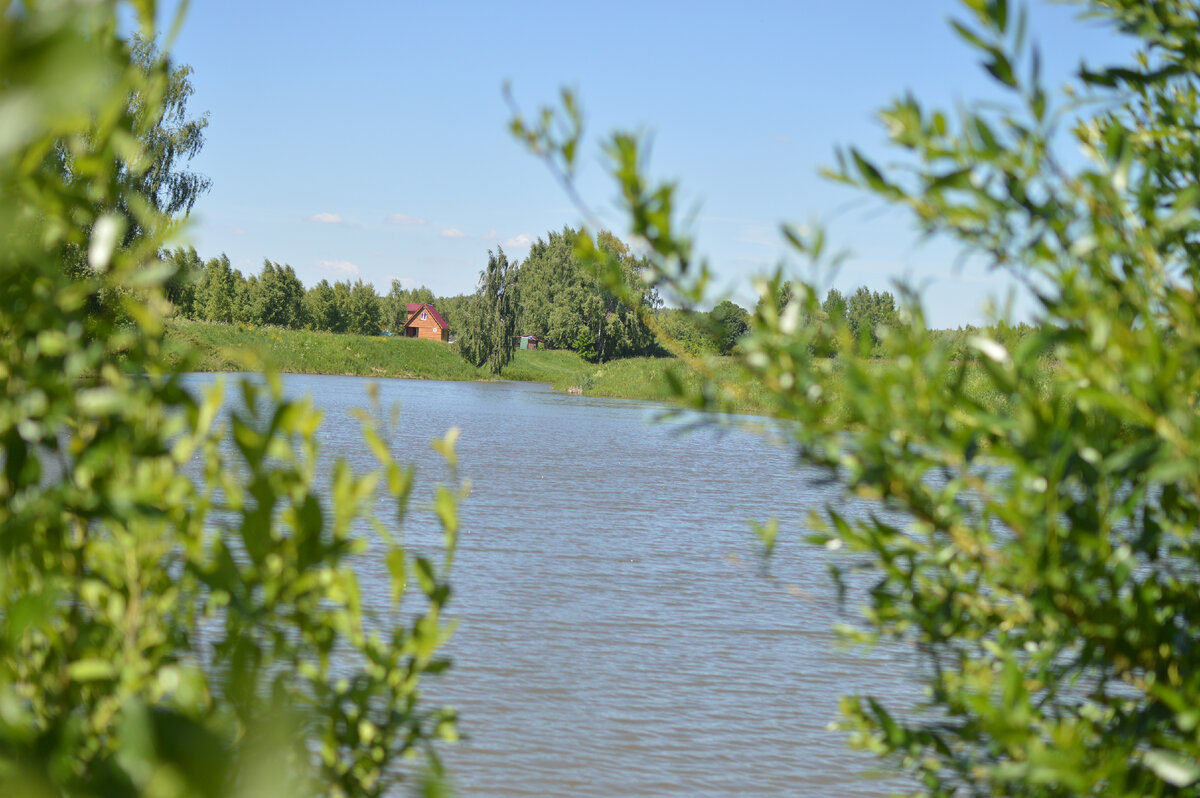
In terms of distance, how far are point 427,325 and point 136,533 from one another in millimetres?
122873

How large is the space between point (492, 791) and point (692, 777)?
1256mm

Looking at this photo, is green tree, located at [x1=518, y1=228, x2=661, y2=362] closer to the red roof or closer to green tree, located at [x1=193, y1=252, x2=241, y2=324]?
the red roof

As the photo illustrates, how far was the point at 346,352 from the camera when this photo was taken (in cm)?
7056

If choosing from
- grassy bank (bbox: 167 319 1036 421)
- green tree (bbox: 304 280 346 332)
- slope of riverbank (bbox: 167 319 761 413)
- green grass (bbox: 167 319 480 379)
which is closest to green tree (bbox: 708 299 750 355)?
grassy bank (bbox: 167 319 1036 421)

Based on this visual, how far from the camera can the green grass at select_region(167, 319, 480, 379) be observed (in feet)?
200

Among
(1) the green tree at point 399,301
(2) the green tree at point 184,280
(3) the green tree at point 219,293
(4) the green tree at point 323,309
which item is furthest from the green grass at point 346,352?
(1) the green tree at point 399,301

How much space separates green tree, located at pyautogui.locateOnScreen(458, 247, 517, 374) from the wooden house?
4418 centimetres

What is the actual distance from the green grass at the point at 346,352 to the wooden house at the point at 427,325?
4119cm

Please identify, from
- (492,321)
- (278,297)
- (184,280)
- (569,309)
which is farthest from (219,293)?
(184,280)

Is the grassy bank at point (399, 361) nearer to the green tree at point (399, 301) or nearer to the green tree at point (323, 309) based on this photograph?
the green tree at point (323, 309)

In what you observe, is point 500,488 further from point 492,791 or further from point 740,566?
point 492,791

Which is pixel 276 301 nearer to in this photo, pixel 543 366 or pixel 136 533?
pixel 543 366

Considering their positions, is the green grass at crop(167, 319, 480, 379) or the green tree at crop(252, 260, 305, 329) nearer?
the green grass at crop(167, 319, 480, 379)

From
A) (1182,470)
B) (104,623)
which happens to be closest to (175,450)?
(104,623)
